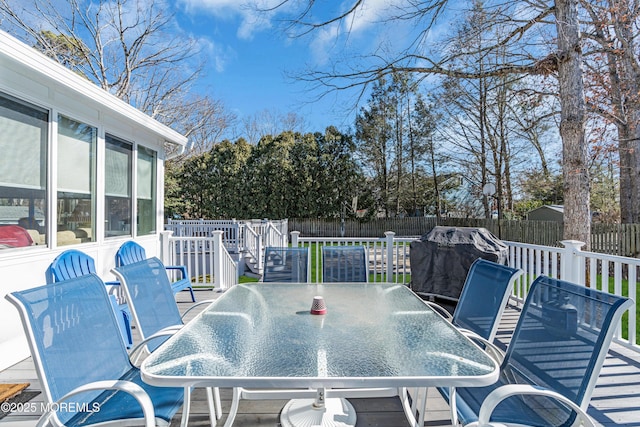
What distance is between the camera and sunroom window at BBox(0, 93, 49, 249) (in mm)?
2928

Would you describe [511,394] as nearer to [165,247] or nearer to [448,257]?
[448,257]

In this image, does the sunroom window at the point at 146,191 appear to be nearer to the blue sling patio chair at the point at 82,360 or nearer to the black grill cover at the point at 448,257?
the blue sling patio chair at the point at 82,360

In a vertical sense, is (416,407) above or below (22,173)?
below

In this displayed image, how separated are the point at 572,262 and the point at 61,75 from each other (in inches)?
222

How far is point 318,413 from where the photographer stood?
211 centimetres

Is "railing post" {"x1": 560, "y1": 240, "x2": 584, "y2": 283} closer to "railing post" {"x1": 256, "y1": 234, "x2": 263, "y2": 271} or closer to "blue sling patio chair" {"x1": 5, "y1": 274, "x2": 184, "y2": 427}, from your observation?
"blue sling patio chair" {"x1": 5, "y1": 274, "x2": 184, "y2": 427}

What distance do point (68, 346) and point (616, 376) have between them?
151 inches

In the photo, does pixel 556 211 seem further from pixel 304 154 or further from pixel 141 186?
pixel 141 186

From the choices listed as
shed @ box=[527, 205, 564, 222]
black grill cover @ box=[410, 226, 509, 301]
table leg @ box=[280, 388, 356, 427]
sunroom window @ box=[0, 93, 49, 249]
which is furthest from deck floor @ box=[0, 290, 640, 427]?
shed @ box=[527, 205, 564, 222]

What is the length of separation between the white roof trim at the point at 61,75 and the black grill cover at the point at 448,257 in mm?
4347

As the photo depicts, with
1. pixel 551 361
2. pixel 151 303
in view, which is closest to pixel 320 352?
pixel 551 361

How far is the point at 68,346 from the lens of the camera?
141 centimetres

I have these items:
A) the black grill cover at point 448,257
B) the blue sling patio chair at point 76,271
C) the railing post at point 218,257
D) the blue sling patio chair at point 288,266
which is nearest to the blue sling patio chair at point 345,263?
the blue sling patio chair at point 288,266

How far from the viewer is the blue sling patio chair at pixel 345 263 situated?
3.41m
